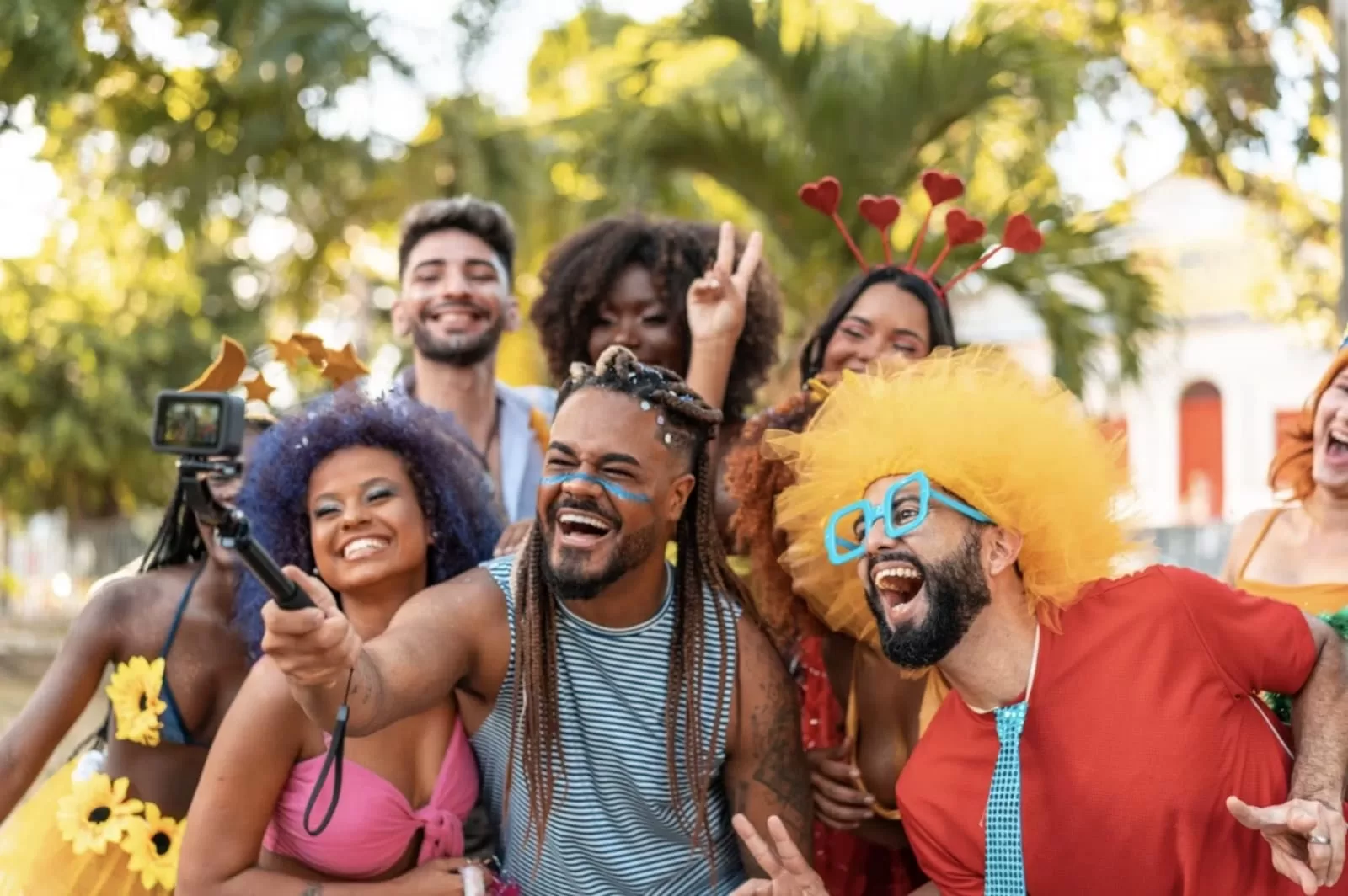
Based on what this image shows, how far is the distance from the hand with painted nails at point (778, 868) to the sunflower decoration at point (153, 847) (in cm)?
161

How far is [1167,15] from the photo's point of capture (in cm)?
1509

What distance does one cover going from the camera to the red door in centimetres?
2633

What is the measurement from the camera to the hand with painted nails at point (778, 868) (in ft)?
10.4

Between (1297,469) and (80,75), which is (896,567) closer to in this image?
(1297,469)

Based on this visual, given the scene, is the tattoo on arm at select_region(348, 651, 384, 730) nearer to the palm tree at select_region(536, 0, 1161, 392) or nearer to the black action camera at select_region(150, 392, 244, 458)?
the black action camera at select_region(150, 392, 244, 458)

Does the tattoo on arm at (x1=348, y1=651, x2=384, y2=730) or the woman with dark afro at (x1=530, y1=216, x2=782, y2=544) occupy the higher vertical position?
the woman with dark afro at (x1=530, y1=216, x2=782, y2=544)

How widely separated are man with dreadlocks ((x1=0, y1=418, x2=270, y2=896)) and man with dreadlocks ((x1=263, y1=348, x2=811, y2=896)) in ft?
3.14

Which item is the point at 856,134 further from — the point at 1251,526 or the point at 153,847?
the point at 153,847

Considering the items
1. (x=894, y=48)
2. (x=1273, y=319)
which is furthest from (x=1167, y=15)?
(x=894, y=48)

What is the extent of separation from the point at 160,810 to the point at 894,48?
24.5ft

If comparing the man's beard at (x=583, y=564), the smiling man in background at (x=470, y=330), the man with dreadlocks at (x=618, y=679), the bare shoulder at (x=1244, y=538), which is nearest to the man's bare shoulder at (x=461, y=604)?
the man with dreadlocks at (x=618, y=679)

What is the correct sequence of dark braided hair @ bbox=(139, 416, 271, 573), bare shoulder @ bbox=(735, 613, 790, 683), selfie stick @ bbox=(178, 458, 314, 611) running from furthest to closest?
dark braided hair @ bbox=(139, 416, 271, 573)
bare shoulder @ bbox=(735, 613, 790, 683)
selfie stick @ bbox=(178, 458, 314, 611)

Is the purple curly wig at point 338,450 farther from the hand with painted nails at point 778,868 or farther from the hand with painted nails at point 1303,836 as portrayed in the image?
the hand with painted nails at point 1303,836

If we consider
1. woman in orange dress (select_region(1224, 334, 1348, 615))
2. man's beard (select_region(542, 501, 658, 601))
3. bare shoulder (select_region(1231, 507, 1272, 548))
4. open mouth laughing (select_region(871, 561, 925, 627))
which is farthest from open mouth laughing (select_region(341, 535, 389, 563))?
bare shoulder (select_region(1231, 507, 1272, 548))
